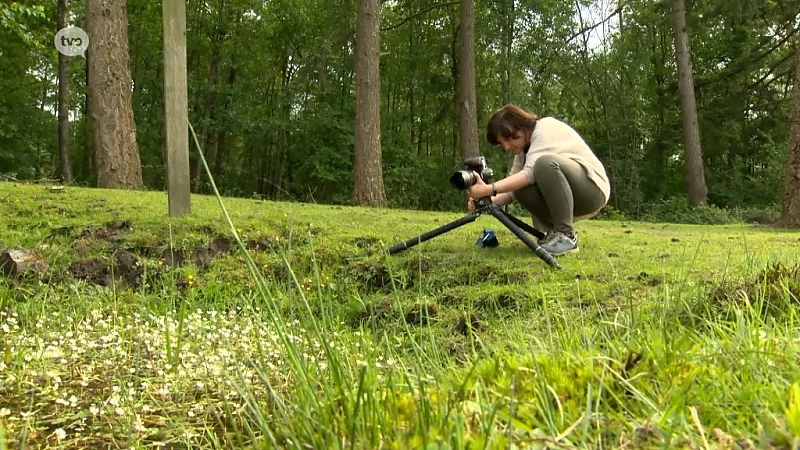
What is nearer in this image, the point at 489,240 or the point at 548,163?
the point at 548,163

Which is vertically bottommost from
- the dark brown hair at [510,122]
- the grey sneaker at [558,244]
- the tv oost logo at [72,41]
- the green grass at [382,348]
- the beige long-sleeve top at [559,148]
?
the green grass at [382,348]

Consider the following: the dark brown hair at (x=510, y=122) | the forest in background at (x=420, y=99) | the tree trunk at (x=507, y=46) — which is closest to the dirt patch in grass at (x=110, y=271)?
the dark brown hair at (x=510, y=122)

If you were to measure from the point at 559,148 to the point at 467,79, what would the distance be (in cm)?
1185

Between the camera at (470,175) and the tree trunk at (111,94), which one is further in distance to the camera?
the tree trunk at (111,94)

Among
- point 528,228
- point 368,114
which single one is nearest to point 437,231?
point 528,228

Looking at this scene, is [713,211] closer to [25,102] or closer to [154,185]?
[154,185]

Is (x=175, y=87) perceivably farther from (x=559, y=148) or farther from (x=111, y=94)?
(x=111, y=94)

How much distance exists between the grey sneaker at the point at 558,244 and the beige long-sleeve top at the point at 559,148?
1.31 ft

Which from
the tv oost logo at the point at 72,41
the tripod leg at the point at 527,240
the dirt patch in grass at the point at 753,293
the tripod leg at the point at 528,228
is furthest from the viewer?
the tv oost logo at the point at 72,41

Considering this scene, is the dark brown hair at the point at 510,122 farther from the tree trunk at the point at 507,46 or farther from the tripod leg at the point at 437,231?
the tree trunk at the point at 507,46

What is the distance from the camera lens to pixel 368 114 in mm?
12297

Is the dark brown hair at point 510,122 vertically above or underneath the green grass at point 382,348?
above

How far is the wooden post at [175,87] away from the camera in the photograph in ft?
15.9

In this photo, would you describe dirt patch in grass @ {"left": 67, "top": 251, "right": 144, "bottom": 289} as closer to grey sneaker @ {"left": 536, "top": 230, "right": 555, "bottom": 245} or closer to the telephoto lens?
the telephoto lens
